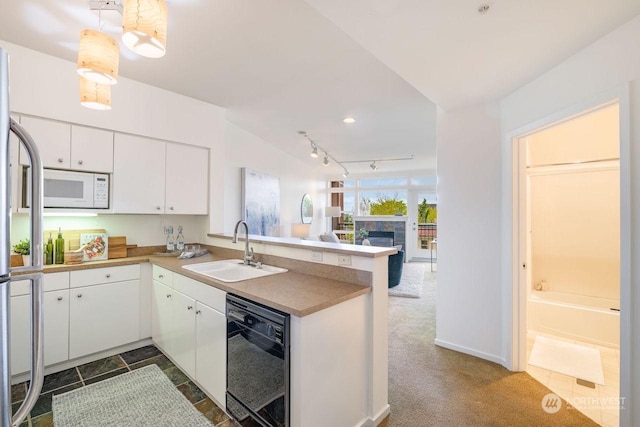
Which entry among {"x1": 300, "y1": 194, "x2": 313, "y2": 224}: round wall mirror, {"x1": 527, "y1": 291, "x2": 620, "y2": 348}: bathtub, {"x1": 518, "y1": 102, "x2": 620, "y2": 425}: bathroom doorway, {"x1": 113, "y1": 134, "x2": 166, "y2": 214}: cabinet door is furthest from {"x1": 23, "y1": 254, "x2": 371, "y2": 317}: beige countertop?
{"x1": 300, "y1": 194, "x2": 313, "y2": 224}: round wall mirror

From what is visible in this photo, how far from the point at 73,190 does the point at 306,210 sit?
506 cm

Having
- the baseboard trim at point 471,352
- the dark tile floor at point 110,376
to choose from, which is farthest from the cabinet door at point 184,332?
the baseboard trim at point 471,352

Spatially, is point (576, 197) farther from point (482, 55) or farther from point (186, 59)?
point (186, 59)

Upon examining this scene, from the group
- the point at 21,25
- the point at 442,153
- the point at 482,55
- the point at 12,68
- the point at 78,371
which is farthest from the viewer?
the point at 442,153

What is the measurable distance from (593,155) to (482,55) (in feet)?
9.14

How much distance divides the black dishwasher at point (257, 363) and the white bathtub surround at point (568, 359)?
8.00 feet

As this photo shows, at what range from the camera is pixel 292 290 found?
177cm

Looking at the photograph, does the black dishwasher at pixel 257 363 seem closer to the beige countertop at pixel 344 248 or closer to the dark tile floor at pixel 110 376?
the dark tile floor at pixel 110 376

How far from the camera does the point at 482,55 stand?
186 cm

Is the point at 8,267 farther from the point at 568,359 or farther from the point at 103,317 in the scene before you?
the point at 568,359

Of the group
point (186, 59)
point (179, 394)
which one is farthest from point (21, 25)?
point (179, 394)

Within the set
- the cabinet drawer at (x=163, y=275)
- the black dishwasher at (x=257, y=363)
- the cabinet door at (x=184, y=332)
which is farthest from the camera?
the cabinet drawer at (x=163, y=275)

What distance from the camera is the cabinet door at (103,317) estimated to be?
252 centimetres

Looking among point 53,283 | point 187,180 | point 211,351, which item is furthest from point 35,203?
point 187,180
